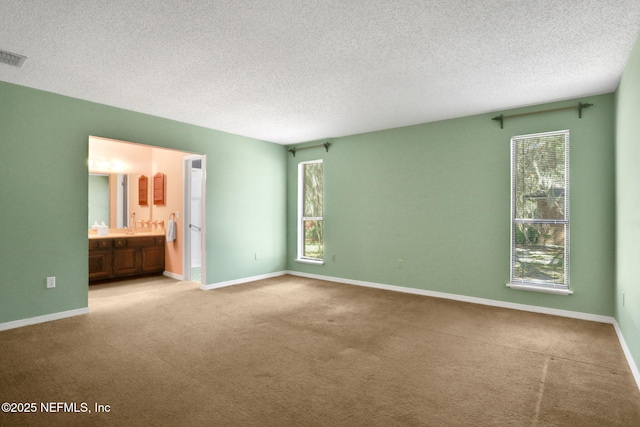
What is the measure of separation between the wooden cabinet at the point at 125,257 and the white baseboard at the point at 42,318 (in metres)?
1.80

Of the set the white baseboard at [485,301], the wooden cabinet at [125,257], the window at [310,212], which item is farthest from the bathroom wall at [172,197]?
the white baseboard at [485,301]

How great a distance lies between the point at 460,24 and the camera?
2387mm

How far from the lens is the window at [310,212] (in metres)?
6.29

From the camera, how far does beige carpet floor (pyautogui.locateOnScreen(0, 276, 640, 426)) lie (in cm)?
202

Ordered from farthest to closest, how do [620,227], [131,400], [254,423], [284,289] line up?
[284,289]
[620,227]
[131,400]
[254,423]

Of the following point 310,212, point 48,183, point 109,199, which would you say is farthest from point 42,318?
point 310,212

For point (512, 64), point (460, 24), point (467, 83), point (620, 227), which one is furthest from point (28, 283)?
point (620, 227)

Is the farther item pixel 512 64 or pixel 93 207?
pixel 93 207

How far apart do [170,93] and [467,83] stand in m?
3.24

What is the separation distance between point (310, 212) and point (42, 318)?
4169 mm

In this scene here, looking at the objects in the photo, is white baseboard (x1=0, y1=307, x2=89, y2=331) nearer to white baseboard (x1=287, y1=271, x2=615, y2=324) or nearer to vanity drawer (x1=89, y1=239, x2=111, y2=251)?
vanity drawer (x1=89, y1=239, x2=111, y2=251)

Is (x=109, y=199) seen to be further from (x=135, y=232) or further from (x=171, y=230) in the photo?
(x=171, y=230)

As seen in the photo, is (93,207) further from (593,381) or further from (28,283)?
(593,381)

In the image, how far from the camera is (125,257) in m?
5.94
